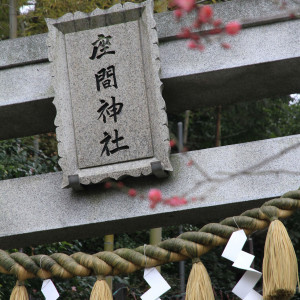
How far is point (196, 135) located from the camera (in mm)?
9836

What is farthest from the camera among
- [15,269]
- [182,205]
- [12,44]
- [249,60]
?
[12,44]

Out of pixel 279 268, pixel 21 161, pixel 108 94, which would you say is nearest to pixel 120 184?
pixel 108 94

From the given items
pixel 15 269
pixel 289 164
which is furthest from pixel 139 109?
pixel 15 269

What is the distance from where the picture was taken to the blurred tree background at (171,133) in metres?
6.11

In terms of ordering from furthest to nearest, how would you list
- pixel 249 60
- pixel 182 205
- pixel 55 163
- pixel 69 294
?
pixel 55 163 → pixel 69 294 → pixel 249 60 → pixel 182 205

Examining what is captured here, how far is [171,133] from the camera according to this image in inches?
333

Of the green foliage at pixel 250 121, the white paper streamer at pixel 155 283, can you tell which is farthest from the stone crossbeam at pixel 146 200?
the green foliage at pixel 250 121

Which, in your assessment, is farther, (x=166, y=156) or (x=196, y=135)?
(x=196, y=135)

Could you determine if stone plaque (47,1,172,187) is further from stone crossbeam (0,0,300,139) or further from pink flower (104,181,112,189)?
Result: stone crossbeam (0,0,300,139)

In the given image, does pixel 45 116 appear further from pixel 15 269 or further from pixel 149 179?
pixel 15 269

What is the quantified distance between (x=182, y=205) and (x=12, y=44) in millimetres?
1716

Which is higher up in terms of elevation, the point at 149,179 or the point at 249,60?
the point at 249,60

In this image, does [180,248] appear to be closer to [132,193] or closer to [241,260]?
[241,260]

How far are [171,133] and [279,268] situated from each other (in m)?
5.48
